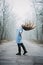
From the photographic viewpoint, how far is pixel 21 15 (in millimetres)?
3500

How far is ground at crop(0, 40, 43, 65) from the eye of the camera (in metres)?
3.42

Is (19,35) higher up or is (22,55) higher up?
(19,35)

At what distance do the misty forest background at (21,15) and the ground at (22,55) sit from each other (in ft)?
0.32

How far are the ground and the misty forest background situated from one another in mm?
98

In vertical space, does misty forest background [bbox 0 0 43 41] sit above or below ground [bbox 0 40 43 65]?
above

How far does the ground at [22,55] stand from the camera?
3.42m

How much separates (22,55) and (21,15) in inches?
22.0

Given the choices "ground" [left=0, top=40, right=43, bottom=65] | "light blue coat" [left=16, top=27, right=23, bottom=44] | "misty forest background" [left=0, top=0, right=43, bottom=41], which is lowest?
"ground" [left=0, top=40, right=43, bottom=65]

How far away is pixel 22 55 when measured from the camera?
3.48 m

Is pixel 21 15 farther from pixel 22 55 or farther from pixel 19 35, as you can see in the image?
pixel 22 55

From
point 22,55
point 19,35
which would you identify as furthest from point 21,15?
point 22,55

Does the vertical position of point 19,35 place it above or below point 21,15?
below

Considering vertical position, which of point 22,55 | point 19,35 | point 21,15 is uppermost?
point 21,15

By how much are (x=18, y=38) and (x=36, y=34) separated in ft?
0.85
